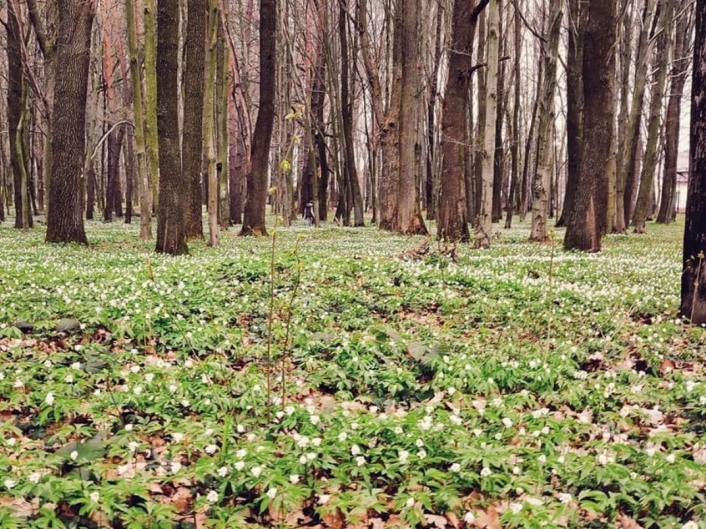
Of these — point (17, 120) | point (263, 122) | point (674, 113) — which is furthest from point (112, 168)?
point (674, 113)

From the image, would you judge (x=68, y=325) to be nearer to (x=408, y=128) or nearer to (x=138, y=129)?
(x=138, y=129)

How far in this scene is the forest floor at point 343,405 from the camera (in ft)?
9.68

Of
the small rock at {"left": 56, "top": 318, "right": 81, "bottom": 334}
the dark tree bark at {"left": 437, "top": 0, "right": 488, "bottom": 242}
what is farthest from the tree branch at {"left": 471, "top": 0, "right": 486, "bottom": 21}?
the small rock at {"left": 56, "top": 318, "right": 81, "bottom": 334}

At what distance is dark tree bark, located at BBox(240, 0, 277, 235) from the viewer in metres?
17.5

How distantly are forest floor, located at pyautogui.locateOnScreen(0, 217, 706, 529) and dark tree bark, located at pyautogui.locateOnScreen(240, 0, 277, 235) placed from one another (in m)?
9.78

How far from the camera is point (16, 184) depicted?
62.8ft

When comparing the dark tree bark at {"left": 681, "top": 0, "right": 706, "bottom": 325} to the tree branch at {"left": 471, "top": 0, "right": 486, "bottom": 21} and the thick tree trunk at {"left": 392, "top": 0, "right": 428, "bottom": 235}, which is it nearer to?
the tree branch at {"left": 471, "top": 0, "right": 486, "bottom": 21}

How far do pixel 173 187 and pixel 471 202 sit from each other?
64.4ft

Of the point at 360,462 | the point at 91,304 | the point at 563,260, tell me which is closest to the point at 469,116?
the point at 563,260

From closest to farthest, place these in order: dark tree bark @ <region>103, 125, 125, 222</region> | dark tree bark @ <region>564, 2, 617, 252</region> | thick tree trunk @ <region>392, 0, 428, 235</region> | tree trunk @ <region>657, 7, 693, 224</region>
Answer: dark tree bark @ <region>564, 2, 617, 252</region>
thick tree trunk @ <region>392, 0, 428, 235</region>
tree trunk @ <region>657, 7, 693, 224</region>
dark tree bark @ <region>103, 125, 125, 222</region>

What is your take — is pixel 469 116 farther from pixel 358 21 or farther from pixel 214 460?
pixel 214 460

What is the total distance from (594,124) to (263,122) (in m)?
9.94

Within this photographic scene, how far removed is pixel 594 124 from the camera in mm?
13500

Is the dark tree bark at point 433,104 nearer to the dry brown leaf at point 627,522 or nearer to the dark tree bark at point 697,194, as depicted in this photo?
the dark tree bark at point 697,194
